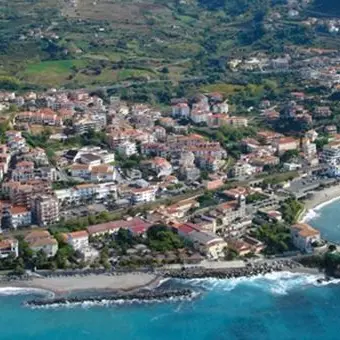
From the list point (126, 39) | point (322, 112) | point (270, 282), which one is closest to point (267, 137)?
point (322, 112)

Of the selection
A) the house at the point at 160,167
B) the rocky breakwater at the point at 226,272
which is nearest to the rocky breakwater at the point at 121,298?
the rocky breakwater at the point at 226,272

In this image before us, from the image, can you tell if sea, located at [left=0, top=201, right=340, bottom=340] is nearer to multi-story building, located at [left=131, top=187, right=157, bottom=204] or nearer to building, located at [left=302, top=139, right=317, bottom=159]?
multi-story building, located at [left=131, top=187, right=157, bottom=204]

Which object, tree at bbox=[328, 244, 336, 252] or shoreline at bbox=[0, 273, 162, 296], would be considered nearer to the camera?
shoreline at bbox=[0, 273, 162, 296]

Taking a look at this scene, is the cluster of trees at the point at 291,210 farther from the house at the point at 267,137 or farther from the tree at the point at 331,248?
the house at the point at 267,137

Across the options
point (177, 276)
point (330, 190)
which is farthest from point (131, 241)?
point (330, 190)

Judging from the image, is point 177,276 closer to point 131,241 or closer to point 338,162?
point 131,241

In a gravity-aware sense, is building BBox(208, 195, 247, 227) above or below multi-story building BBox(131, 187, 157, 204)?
above

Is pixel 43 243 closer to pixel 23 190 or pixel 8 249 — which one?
pixel 8 249

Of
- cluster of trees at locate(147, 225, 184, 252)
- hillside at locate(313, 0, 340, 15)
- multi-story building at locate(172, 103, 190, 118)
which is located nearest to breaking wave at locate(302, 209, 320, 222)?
cluster of trees at locate(147, 225, 184, 252)
